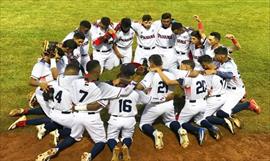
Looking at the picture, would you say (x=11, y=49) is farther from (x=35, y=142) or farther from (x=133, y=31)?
(x=35, y=142)

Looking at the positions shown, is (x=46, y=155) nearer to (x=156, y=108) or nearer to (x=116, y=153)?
(x=116, y=153)

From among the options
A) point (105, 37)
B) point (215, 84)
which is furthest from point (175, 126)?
point (105, 37)

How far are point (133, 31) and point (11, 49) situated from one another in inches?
200

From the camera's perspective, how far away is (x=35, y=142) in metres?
9.70

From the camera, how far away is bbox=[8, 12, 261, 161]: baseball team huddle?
880 cm

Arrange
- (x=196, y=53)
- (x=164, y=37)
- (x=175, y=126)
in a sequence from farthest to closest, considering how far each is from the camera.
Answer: (x=164, y=37) → (x=196, y=53) → (x=175, y=126)

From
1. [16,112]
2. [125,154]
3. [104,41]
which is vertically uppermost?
[104,41]

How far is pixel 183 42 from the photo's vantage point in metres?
12.8

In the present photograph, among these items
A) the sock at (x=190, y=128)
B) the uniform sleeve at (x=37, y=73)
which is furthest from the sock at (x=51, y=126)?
the sock at (x=190, y=128)

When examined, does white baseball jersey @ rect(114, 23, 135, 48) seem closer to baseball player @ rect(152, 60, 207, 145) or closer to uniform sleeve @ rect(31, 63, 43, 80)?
uniform sleeve @ rect(31, 63, 43, 80)

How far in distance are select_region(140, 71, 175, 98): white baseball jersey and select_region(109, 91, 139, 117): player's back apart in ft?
2.01

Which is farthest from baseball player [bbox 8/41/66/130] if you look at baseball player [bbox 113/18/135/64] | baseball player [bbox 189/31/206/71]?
baseball player [bbox 189/31/206/71]

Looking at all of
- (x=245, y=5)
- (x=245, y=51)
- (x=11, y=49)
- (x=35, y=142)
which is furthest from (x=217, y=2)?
(x=35, y=142)

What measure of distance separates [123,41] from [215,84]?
426 centimetres
